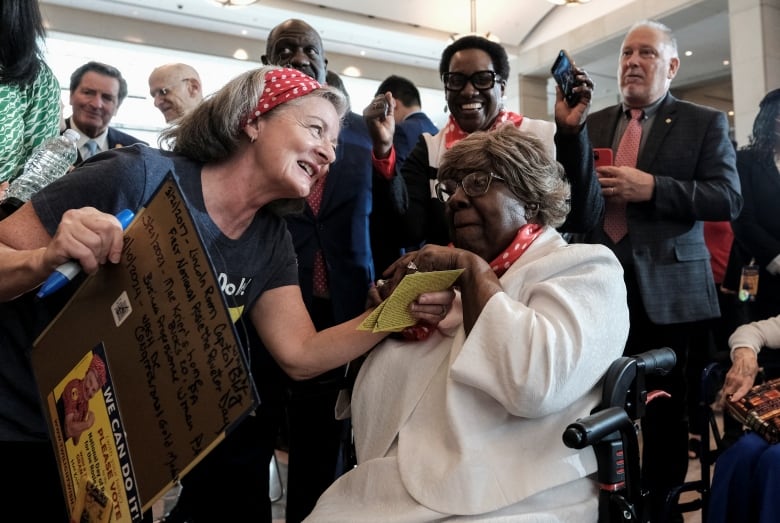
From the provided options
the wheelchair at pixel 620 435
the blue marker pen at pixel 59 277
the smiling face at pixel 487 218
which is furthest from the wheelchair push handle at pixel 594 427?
the blue marker pen at pixel 59 277

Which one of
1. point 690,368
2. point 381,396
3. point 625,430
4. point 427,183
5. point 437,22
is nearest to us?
point 625,430

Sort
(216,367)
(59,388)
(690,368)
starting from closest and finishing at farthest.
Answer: (216,367) < (59,388) < (690,368)

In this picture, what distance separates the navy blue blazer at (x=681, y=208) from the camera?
251 cm

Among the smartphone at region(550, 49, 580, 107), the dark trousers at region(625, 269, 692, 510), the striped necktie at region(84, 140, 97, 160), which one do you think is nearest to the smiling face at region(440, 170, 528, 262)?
the smartphone at region(550, 49, 580, 107)

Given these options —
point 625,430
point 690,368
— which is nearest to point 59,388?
point 625,430

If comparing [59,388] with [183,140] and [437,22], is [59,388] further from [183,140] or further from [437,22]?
[437,22]

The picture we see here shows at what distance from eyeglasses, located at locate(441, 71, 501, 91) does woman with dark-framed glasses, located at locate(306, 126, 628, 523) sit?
2.76ft

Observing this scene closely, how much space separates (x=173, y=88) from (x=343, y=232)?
1956 mm

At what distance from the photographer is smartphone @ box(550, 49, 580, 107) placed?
2.10 meters

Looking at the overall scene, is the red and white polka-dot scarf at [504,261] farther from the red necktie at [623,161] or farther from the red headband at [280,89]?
the red necktie at [623,161]

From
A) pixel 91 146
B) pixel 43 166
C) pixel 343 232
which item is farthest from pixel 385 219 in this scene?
pixel 91 146

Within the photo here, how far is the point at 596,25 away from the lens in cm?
1045

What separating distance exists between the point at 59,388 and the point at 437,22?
11222 millimetres

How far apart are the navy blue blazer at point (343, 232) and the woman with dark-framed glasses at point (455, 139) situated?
0.09 metres
